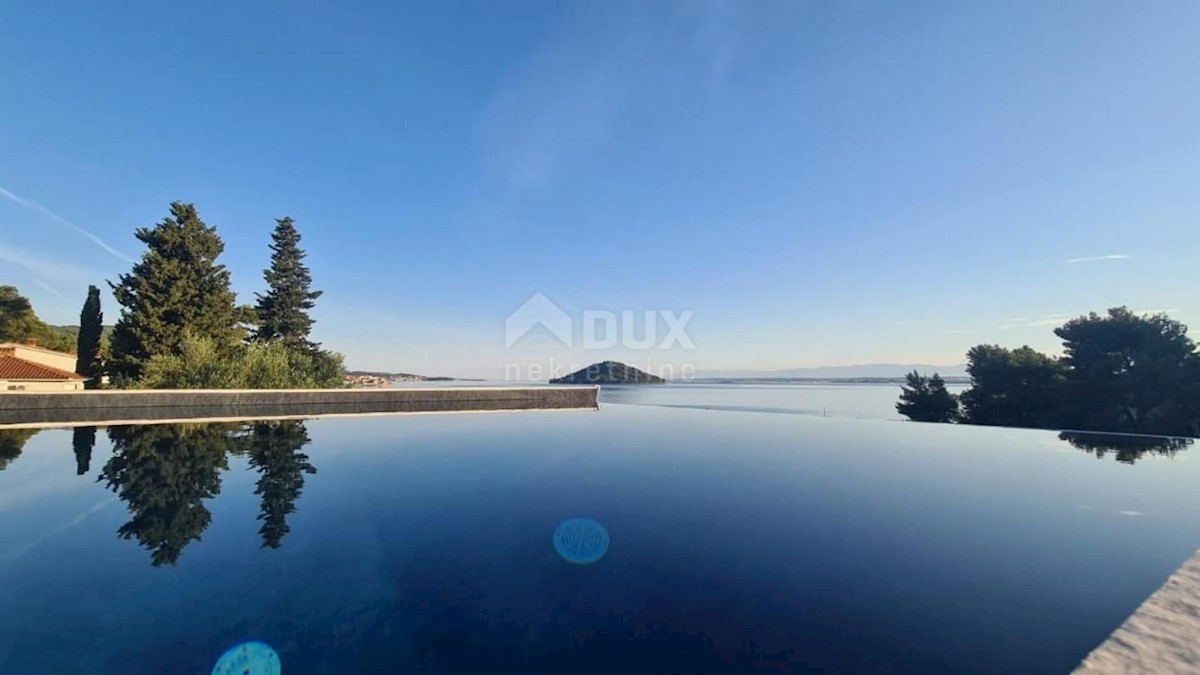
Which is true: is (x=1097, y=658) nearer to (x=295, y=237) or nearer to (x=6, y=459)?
(x=6, y=459)

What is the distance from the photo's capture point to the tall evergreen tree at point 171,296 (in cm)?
1533

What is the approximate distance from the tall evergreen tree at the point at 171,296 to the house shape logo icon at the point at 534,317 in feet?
34.9

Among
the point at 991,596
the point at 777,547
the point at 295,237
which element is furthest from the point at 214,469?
the point at 295,237

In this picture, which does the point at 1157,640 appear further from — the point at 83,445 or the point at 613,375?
the point at 613,375

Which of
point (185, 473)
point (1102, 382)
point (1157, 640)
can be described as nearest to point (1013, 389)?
point (1102, 382)

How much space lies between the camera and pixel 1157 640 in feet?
7.18

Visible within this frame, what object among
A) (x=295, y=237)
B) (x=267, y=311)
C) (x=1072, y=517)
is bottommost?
(x=1072, y=517)

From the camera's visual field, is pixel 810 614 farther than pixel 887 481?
No

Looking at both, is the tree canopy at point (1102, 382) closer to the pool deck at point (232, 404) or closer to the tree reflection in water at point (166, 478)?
the pool deck at point (232, 404)

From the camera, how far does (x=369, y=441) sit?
852 centimetres

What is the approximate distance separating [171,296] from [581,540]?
18863 millimetres

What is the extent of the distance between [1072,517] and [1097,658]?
366 centimetres

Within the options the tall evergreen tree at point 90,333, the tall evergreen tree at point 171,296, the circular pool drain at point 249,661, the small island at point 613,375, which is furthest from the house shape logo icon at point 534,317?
the small island at point 613,375

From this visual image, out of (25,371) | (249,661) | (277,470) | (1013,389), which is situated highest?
(25,371)
